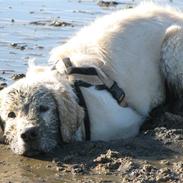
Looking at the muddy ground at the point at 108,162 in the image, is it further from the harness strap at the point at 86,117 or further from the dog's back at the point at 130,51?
the dog's back at the point at 130,51

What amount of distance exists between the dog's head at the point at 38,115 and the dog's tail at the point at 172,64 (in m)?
1.34

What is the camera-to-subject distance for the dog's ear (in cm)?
523

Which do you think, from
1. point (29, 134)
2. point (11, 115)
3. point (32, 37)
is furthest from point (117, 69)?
point (32, 37)

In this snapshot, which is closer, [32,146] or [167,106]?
[32,146]

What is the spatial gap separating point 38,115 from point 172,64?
1723 mm

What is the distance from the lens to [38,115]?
16.9 ft

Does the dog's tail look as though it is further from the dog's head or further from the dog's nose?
the dog's nose

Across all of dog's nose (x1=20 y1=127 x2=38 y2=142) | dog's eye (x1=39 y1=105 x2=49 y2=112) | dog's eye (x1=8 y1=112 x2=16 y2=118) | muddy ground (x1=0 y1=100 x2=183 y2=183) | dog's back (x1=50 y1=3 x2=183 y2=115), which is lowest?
muddy ground (x1=0 y1=100 x2=183 y2=183)

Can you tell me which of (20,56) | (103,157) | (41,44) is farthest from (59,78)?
(41,44)

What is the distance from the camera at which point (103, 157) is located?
4.85m

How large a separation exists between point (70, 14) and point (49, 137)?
6.64 meters

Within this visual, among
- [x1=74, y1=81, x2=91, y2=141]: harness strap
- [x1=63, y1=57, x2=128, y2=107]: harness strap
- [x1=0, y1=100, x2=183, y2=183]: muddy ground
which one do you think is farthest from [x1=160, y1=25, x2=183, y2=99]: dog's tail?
[x1=74, y1=81, x2=91, y2=141]: harness strap

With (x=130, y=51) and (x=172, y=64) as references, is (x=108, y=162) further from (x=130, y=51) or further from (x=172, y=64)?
(x=172, y=64)

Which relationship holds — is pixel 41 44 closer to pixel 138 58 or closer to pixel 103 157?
pixel 138 58
